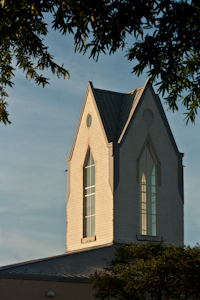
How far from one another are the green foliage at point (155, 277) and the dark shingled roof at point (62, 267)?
2677mm

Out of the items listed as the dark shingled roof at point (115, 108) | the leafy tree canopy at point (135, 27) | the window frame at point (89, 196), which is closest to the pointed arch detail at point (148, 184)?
the dark shingled roof at point (115, 108)

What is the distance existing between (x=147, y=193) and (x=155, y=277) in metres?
14.6

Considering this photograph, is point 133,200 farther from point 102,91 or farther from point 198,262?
point 198,262

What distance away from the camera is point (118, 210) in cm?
4006

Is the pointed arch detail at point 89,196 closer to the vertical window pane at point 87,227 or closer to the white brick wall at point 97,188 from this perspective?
the vertical window pane at point 87,227

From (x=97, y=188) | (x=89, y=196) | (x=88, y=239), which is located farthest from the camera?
(x=89, y=196)

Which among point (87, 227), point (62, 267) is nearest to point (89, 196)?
point (87, 227)

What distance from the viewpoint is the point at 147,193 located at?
41.9 m

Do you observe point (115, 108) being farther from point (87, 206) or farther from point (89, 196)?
point (87, 206)

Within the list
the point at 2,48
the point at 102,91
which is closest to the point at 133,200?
the point at 102,91

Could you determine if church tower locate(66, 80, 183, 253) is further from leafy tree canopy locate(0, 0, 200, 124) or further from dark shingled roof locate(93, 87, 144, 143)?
leafy tree canopy locate(0, 0, 200, 124)

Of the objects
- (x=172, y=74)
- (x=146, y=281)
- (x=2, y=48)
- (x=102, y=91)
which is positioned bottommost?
(x=146, y=281)

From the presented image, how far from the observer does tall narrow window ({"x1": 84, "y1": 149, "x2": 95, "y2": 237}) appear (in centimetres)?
4241

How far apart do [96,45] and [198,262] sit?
14473 mm
